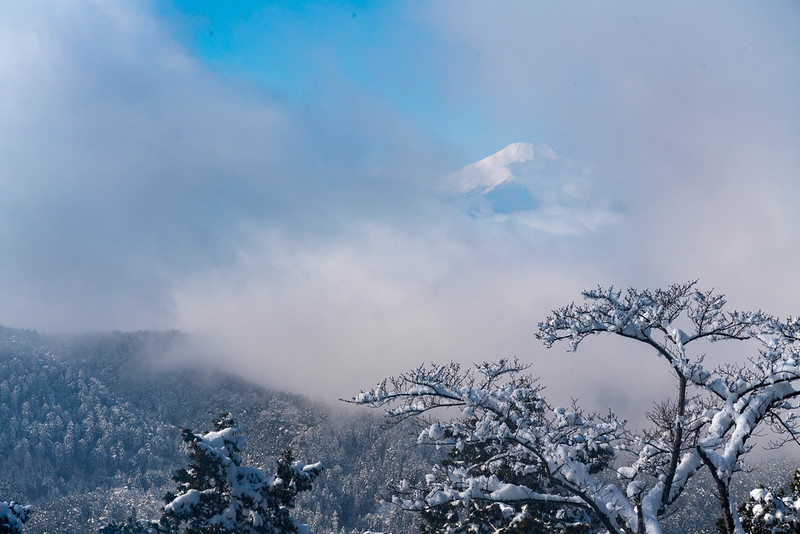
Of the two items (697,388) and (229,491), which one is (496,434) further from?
(229,491)

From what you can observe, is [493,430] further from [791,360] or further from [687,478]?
[791,360]

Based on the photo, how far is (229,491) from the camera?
26.1 m

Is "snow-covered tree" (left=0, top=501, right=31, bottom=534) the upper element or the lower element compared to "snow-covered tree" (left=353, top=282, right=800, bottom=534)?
lower

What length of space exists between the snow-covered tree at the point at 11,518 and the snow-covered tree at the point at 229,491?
6.81m

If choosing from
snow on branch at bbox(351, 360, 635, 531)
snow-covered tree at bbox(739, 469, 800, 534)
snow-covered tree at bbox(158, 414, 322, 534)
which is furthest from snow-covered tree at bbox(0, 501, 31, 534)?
snow-covered tree at bbox(739, 469, 800, 534)

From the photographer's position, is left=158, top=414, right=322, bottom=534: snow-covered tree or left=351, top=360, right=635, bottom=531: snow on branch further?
left=158, top=414, right=322, bottom=534: snow-covered tree

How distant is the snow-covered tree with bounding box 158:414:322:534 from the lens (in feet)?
81.8

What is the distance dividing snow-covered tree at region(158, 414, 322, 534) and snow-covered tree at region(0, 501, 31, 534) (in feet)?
22.3

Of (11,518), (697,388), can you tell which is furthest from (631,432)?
(11,518)

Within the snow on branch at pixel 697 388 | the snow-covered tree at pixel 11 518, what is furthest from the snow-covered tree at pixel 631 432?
the snow-covered tree at pixel 11 518

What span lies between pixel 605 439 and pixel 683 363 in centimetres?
233

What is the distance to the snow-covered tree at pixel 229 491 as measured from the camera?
24.9 m

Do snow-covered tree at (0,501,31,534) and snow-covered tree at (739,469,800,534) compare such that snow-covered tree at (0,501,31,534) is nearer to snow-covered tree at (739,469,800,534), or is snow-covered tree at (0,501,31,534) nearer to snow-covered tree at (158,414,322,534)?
snow-covered tree at (158,414,322,534)

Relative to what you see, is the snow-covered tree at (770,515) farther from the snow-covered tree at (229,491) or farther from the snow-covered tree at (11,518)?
the snow-covered tree at (229,491)
